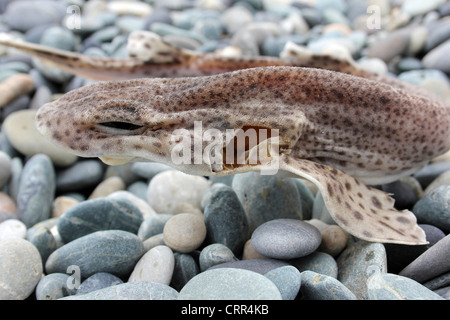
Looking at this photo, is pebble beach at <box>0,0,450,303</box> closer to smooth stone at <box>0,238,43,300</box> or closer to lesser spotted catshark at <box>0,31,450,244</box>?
smooth stone at <box>0,238,43,300</box>

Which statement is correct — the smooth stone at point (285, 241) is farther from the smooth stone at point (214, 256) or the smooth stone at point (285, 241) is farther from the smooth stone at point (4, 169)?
the smooth stone at point (4, 169)

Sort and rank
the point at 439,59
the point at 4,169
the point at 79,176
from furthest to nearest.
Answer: the point at 439,59 < the point at 79,176 < the point at 4,169

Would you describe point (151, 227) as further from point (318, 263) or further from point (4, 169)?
point (4, 169)

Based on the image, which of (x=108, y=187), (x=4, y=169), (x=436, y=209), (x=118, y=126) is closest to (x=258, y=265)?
(x=118, y=126)

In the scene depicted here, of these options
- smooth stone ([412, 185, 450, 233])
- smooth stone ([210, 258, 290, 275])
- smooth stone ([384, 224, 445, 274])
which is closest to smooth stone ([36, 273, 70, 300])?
smooth stone ([210, 258, 290, 275])

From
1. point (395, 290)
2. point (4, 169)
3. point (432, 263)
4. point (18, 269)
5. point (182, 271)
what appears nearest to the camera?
point (395, 290)

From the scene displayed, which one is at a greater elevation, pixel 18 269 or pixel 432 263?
pixel 432 263

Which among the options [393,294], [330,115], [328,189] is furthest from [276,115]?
[393,294]
